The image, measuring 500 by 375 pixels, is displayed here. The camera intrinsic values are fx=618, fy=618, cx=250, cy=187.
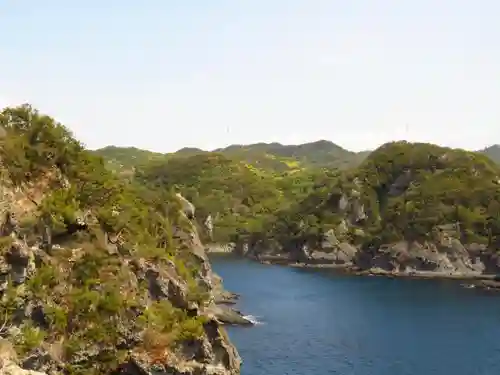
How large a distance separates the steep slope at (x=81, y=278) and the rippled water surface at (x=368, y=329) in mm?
15698

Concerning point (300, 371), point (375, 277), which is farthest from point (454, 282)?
point (300, 371)

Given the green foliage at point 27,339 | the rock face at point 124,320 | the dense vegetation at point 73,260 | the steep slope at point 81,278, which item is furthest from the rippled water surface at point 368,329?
the green foliage at point 27,339

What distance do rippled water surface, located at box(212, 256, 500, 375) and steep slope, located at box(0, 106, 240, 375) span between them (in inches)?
618

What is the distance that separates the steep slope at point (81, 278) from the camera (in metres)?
64.2

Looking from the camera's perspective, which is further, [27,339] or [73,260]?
[73,260]

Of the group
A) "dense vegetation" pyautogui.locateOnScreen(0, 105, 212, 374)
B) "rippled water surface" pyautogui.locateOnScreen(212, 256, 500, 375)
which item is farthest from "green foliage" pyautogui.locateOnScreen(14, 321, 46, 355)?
"rippled water surface" pyautogui.locateOnScreen(212, 256, 500, 375)

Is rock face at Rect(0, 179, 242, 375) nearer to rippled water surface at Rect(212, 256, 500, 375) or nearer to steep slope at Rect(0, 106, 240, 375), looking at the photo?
steep slope at Rect(0, 106, 240, 375)

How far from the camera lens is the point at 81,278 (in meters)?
71.2

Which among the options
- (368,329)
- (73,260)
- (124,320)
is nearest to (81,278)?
(73,260)

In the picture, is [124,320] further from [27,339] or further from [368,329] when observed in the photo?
[368,329]

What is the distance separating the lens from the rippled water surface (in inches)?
3679

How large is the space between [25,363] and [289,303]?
89.7 m

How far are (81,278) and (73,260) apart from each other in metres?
2.37

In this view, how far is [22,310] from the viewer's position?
63.2 metres
